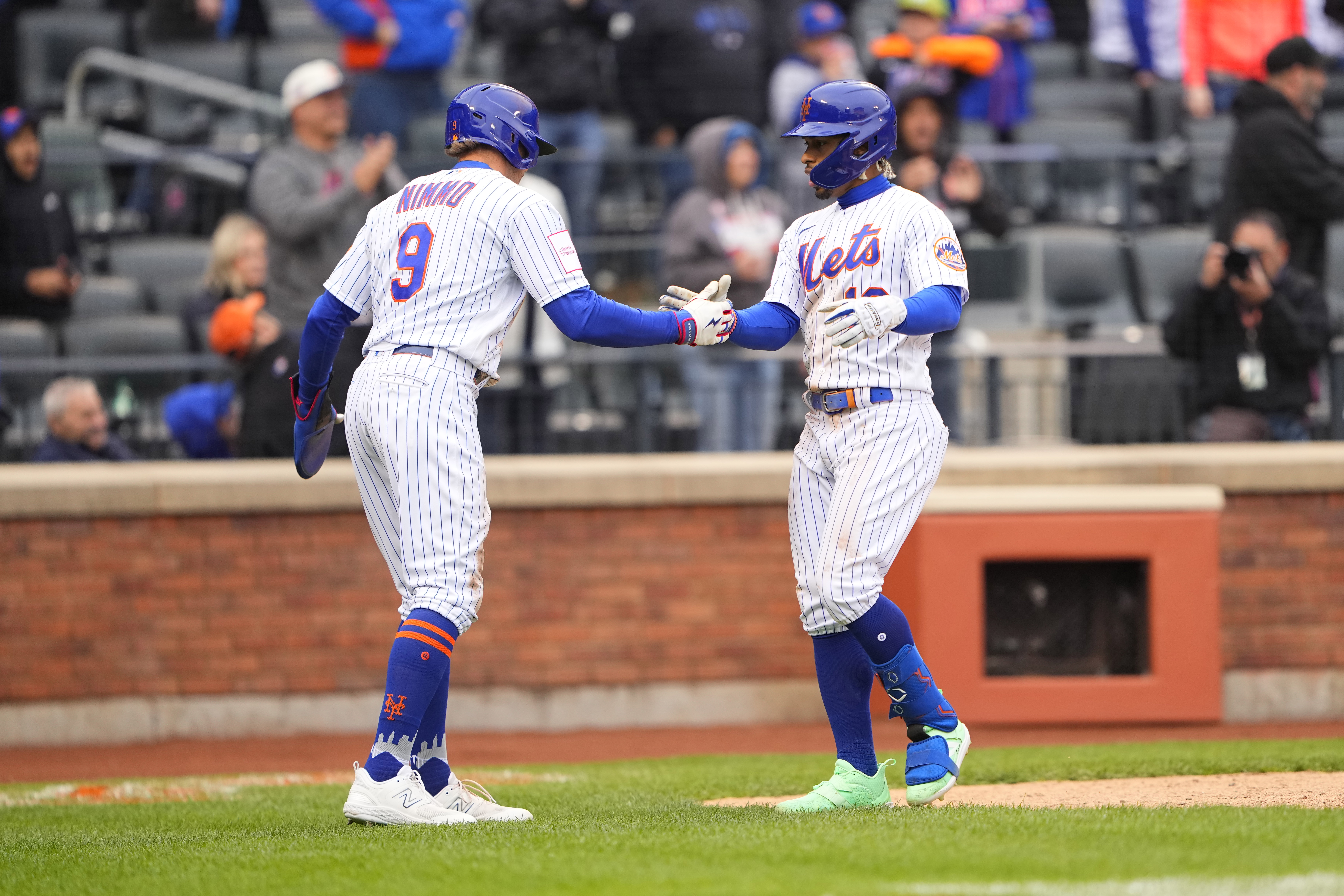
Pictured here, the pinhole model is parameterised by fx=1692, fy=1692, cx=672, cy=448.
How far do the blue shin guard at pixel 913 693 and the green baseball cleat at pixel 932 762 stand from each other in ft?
0.07

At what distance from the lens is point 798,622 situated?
828cm

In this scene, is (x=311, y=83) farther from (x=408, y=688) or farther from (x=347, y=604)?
(x=408, y=688)

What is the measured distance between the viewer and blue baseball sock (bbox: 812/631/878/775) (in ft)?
16.6

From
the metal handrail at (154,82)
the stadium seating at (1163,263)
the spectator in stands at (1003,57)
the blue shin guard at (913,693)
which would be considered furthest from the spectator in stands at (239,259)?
the stadium seating at (1163,263)

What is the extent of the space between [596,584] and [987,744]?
6.67ft

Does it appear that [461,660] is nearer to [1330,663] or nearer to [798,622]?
[798,622]

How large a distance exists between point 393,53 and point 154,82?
2.65 metres

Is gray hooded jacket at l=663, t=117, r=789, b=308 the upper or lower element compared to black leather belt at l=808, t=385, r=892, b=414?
upper

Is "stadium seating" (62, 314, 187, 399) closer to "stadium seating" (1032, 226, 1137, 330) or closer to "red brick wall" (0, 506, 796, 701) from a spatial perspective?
"red brick wall" (0, 506, 796, 701)

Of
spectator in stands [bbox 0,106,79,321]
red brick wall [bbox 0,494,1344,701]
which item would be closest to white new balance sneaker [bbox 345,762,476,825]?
red brick wall [bbox 0,494,1344,701]

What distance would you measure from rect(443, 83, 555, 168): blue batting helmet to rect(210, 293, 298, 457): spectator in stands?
128 inches

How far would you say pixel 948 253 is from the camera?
489 cm

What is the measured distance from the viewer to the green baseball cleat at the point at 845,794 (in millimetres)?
4922

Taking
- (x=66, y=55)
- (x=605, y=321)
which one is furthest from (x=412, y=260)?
Answer: (x=66, y=55)
